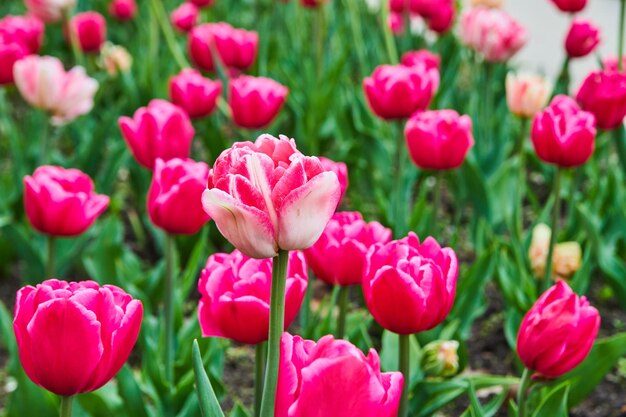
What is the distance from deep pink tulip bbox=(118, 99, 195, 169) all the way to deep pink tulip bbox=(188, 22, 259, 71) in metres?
0.86

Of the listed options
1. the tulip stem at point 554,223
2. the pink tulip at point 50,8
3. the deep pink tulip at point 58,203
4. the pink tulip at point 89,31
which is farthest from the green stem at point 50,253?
the pink tulip at point 89,31

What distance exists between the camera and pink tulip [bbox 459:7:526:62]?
2.61 meters

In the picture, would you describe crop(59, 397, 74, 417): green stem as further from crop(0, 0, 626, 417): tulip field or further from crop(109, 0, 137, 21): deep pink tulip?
crop(109, 0, 137, 21): deep pink tulip

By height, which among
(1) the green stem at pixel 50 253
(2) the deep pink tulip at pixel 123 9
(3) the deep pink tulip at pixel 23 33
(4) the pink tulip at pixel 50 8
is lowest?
(2) the deep pink tulip at pixel 123 9

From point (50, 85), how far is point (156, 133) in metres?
0.47

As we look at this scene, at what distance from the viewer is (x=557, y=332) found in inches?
Answer: 44.6

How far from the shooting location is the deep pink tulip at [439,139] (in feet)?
5.74

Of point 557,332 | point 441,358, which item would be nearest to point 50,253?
point 441,358

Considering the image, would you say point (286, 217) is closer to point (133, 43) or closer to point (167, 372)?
point (167, 372)

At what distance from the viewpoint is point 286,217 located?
0.81m

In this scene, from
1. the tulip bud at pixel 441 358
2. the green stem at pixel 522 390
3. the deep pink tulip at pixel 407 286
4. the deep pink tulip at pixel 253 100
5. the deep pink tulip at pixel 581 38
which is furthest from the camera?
the deep pink tulip at pixel 581 38

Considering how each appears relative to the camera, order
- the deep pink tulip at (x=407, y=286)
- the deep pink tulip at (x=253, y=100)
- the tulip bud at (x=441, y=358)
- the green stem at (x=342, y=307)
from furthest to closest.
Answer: the deep pink tulip at (x=253, y=100) < the tulip bud at (x=441, y=358) < the green stem at (x=342, y=307) < the deep pink tulip at (x=407, y=286)

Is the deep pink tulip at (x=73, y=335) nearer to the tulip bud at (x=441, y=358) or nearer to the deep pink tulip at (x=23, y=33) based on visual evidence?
the tulip bud at (x=441, y=358)

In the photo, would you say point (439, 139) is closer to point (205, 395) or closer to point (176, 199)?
point (176, 199)
